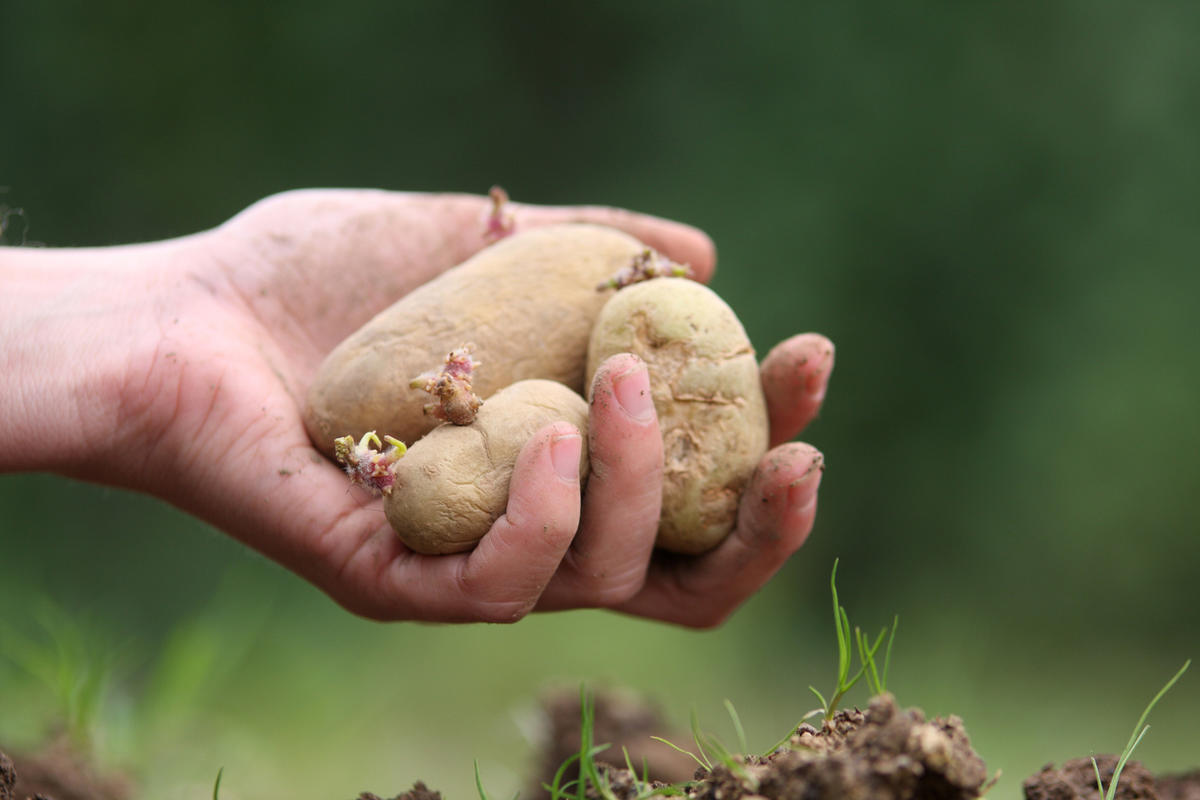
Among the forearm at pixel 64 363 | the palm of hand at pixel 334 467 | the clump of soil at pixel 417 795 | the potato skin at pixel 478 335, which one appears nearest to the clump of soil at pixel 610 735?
the palm of hand at pixel 334 467

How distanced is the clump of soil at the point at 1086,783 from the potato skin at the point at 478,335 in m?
1.04

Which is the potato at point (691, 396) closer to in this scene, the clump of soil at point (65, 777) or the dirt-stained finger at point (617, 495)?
the dirt-stained finger at point (617, 495)

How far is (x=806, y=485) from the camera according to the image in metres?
1.70

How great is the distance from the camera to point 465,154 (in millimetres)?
4098

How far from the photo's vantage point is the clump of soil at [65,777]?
5.89 feet

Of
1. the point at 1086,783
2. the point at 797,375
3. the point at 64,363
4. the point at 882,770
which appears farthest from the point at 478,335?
the point at 1086,783

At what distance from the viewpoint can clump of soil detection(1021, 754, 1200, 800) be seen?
53.0 inches

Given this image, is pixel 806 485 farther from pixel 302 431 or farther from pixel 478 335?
pixel 302 431

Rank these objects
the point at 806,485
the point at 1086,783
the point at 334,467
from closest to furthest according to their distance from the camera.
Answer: the point at 1086,783 → the point at 806,485 → the point at 334,467

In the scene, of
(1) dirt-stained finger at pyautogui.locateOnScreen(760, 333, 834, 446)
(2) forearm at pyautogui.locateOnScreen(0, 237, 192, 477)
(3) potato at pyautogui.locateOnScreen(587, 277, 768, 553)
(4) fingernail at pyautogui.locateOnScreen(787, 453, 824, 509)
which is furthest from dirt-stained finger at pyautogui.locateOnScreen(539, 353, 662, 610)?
(2) forearm at pyautogui.locateOnScreen(0, 237, 192, 477)

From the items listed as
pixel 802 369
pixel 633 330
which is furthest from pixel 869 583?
pixel 633 330

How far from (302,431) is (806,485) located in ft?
3.11

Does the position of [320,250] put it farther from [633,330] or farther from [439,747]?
[439,747]

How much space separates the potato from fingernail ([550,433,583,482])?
1.01ft
